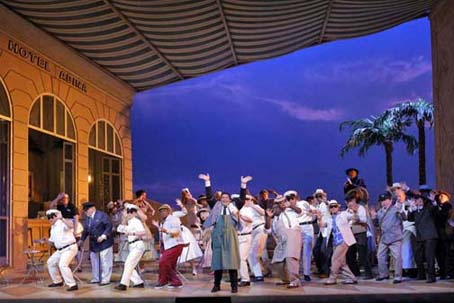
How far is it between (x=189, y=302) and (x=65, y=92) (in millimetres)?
8954

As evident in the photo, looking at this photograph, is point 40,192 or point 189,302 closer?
point 189,302

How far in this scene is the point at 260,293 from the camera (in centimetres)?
1062

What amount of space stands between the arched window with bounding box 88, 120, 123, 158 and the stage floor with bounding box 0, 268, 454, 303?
8.10 m

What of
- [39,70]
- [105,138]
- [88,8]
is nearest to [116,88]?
[105,138]

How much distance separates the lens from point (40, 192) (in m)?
16.4

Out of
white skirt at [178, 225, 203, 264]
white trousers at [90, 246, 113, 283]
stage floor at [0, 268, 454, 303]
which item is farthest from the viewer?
white skirt at [178, 225, 203, 264]

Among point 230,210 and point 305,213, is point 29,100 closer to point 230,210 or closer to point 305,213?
point 230,210

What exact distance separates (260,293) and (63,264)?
3.71 meters

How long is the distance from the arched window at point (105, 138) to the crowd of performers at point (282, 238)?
21.2 feet

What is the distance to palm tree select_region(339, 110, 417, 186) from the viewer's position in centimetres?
2877

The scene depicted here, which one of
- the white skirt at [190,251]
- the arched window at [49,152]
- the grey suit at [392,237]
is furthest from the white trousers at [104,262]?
the grey suit at [392,237]

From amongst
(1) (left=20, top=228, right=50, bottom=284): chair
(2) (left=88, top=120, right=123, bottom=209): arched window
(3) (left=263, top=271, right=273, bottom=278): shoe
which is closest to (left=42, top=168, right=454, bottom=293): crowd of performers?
(3) (left=263, top=271, right=273, bottom=278): shoe

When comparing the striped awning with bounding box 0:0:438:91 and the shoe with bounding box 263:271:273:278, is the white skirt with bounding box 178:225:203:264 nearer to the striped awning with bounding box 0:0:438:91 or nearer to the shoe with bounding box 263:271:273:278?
the shoe with bounding box 263:271:273:278

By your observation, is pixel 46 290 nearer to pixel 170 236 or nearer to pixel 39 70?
pixel 170 236
